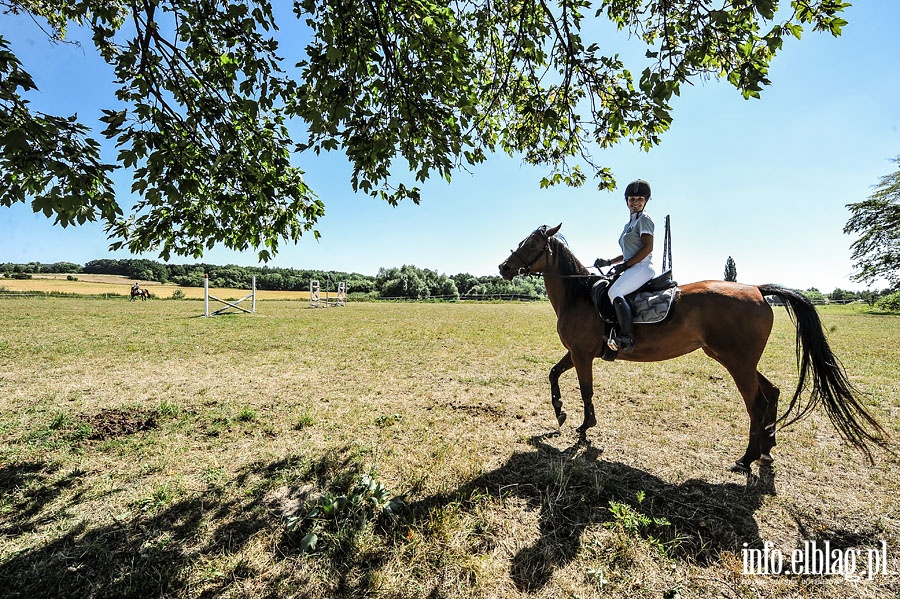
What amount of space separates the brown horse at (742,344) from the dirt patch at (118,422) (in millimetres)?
5826

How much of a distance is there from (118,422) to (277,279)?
71663 millimetres

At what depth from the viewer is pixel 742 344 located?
3.77 m

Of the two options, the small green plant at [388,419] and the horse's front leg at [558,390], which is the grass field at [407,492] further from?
the horse's front leg at [558,390]

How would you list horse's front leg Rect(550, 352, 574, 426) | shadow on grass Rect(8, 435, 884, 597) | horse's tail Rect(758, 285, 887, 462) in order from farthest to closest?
horse's front leg Rect(550, 352, 574, 426)
horse's tail Rect(758, 285, 887, 462)
shadow on grass Rect(8, 435, 884, 597)

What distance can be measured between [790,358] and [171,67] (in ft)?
50.7

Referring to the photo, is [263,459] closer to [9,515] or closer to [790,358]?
[9,515]

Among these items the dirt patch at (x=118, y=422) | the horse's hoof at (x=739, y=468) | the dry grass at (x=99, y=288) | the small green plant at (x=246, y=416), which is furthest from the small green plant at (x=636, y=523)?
the dry grass at (x=99, y=288)

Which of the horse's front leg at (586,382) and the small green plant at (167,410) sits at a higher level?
the horse's front leg at (586,382)

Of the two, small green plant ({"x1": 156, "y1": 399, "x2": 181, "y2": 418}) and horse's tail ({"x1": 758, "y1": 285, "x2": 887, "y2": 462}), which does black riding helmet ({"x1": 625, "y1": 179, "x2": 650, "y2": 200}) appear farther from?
small green plant ({"x1": 156, "y1": 399, "x2": 181, "y2": 418})

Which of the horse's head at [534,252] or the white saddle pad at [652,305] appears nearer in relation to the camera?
the white saddle pad at [652,305]

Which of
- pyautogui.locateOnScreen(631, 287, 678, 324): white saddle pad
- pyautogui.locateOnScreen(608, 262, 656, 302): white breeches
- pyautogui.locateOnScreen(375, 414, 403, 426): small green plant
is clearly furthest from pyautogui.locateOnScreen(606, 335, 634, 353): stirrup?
pyautogui.locateOnScreen(375, 414, 403, 426): small green plant

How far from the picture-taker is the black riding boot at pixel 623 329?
165 inches

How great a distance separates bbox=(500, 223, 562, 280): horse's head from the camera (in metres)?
4.86

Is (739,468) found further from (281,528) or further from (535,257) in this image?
(281,528)
